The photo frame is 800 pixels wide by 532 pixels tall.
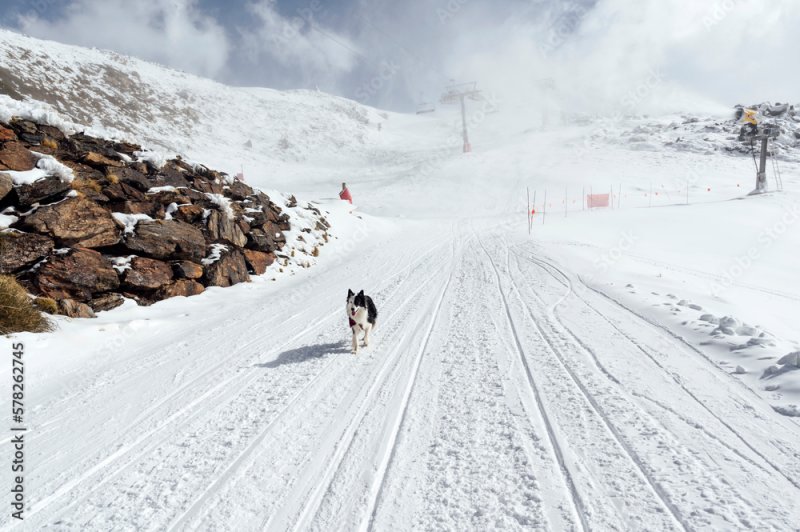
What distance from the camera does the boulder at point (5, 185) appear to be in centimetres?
807

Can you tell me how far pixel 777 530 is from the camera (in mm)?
2422

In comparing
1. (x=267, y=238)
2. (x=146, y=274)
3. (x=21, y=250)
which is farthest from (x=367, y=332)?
(x=267, y=238)

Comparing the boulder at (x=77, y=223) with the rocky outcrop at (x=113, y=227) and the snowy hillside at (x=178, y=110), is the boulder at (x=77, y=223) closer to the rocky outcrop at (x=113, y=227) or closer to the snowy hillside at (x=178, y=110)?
the rocky outcrop at (x=113, y=227)

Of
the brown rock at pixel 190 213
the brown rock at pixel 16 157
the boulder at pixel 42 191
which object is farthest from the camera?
the brown rock at pixel 190 213

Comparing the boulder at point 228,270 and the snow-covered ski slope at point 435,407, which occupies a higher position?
the boulder at point 228,270

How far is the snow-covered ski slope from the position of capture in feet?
9.57

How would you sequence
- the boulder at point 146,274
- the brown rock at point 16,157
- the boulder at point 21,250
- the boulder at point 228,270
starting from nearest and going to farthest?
1. the boulder at point 21,250
2. the brown rock at point 16,157
3. the boulder at point 146,274
4. the boulder at point 228,270

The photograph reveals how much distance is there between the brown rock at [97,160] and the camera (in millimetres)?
10359

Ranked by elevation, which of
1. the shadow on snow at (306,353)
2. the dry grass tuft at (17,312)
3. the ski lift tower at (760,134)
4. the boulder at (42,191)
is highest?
the ski lift tower at (760,134)

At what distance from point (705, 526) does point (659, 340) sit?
12.4 feet

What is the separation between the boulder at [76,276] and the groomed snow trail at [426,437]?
96.3 inches

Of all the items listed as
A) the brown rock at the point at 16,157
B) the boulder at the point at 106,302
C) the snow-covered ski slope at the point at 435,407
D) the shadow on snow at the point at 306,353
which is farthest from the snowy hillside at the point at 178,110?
the shadow on snow at the point at 306,353

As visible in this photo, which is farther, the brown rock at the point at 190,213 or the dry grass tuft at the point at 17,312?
the brown rock at the point at 190,213

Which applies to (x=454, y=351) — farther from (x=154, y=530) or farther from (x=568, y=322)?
(x=154, y=530)
